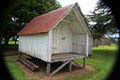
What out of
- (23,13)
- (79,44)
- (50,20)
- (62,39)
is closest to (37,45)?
(50,20)

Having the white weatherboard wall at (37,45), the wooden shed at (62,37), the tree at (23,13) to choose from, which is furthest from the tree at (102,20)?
the white weatherboard wall at (37,45)

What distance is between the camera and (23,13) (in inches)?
835

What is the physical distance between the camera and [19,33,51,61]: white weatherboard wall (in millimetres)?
10734

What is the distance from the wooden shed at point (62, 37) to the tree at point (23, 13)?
6052 millimetres

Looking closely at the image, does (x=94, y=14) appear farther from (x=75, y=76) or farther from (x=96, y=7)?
(x=75, y=76)

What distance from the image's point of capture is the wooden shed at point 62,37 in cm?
1115

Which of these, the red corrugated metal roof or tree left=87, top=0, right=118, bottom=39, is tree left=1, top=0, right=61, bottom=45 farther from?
the red corrugated metal roof

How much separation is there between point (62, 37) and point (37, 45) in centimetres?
233

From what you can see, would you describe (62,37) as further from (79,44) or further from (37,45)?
(37,45)

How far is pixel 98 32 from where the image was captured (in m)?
23.6

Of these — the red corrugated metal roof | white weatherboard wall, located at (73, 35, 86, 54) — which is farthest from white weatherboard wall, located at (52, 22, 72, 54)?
the red corrugated metal roof

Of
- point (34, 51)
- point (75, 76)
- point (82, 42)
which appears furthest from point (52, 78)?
point (82, 42)

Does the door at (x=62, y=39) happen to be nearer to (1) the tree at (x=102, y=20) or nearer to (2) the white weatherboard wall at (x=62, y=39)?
(2) the white weatherboard wall at (x=62, y=39)

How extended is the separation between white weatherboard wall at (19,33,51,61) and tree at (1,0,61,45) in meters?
5.67
